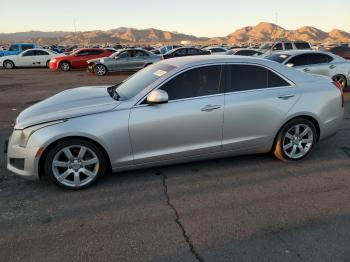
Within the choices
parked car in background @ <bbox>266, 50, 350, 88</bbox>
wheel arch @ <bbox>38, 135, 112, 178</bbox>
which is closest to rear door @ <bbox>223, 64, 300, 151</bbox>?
wheel arch @ <bbox>38, 135, 112, 178</bbox>

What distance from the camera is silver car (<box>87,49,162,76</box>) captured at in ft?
63.8

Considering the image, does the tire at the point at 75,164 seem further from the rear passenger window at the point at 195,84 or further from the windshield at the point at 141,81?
the rear passenger window at the point at 195,84

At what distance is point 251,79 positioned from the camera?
471 cm

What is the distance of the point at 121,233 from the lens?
130 inches

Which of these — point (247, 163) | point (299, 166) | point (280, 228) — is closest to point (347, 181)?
point (299, 166)

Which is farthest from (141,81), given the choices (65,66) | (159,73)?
(65,66)

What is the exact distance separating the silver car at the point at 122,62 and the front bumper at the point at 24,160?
15.9 metres

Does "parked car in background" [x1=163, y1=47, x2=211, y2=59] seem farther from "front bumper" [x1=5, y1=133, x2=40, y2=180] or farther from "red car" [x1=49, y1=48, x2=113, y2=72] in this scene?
"front bumper" [x1=5, y1=133, x2=40, y2=180]

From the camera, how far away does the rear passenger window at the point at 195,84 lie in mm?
4358

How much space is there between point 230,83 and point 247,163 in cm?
126

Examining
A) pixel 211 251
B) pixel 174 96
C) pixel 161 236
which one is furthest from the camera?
pixel 174 96

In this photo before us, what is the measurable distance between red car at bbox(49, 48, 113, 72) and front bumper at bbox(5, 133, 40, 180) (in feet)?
63.5

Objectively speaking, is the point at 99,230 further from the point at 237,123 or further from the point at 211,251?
the point at 237,123

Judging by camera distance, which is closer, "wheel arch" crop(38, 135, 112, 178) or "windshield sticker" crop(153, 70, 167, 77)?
"wheel arch" crop(38, 135, 112, 178)
